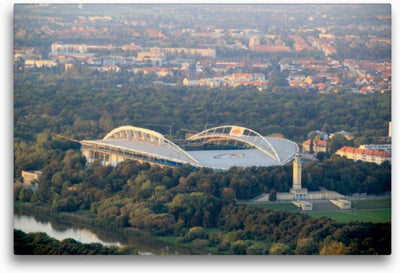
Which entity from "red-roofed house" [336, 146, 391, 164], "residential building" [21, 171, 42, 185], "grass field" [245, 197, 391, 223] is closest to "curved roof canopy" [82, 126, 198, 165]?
"grass field" [245, 197, 391, 223]

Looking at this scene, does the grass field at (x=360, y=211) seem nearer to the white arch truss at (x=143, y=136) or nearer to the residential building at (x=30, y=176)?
the white arch truss at (x=143, y=136)

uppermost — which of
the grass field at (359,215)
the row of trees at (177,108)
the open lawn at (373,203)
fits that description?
the row of trees at (177,108)

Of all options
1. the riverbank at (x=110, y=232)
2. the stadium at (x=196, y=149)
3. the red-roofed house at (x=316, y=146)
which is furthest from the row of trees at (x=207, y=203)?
the red-roofed house at (x=316, y=146)

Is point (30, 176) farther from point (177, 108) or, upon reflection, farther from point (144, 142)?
point (177, 108)

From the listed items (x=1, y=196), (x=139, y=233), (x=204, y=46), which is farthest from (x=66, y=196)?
(x=204, y=46)

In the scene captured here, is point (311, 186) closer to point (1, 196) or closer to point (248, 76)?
point (1, 196)

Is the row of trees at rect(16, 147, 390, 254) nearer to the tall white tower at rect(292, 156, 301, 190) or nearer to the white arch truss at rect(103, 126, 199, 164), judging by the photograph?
the tall white tower at rect(292, 156, 301, 190)

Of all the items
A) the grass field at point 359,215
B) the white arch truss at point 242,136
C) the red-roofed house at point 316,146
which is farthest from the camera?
the red-roofed house at point 316,146

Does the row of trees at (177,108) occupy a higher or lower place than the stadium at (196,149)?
higher
